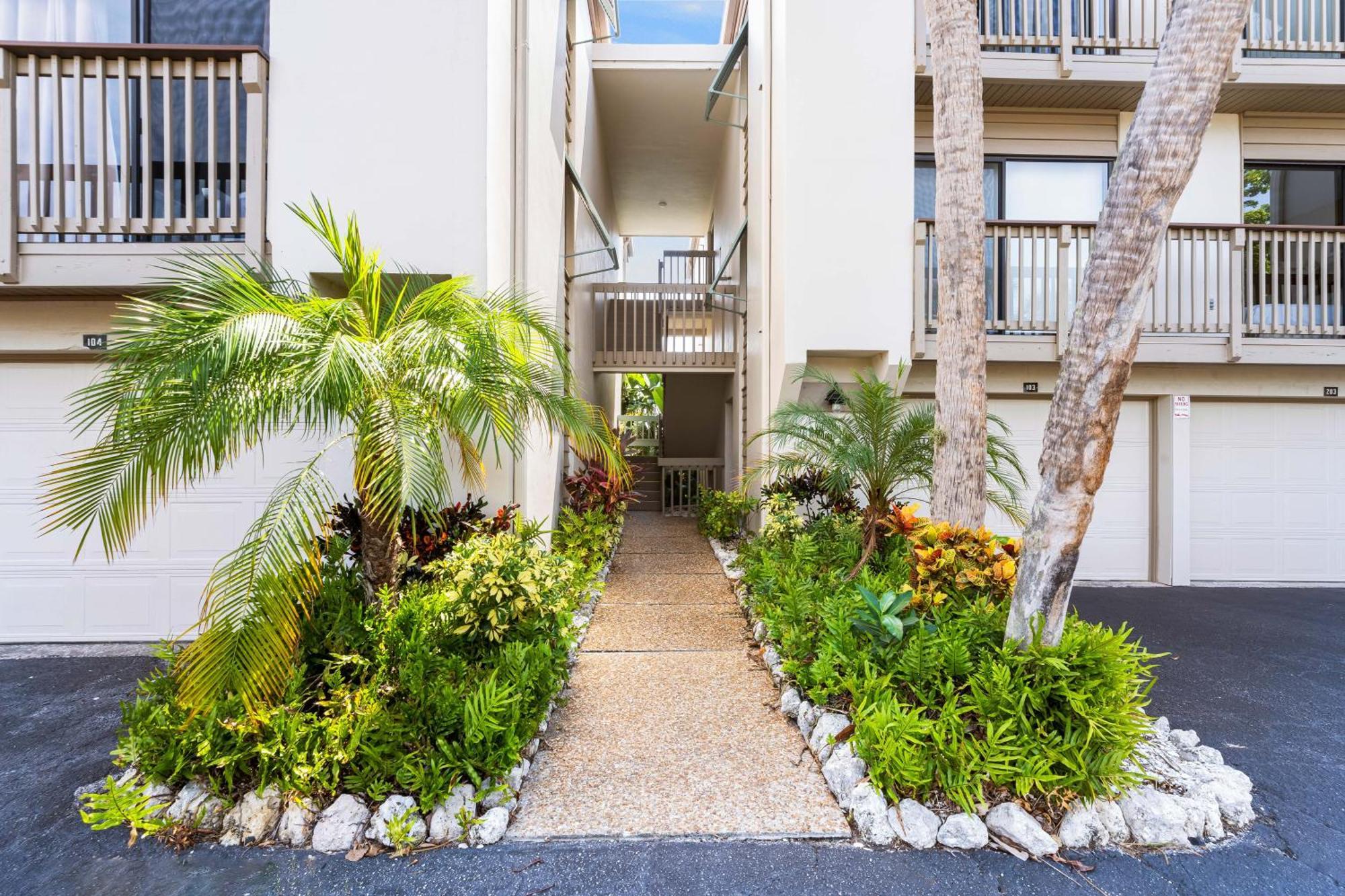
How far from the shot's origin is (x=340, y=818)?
2.64m

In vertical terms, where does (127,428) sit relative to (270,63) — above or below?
below

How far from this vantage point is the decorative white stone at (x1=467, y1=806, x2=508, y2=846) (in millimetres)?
2604

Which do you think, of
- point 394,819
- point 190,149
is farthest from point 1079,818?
point 190,149

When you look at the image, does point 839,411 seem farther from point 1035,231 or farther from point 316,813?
point 316,813

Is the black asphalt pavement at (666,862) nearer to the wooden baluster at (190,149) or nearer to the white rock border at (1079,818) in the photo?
the white rock border at (1079,818)

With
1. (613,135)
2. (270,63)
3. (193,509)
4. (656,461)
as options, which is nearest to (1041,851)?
(193,509)

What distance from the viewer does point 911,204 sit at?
6207 millimetres

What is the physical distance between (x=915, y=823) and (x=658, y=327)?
8606 millimetres

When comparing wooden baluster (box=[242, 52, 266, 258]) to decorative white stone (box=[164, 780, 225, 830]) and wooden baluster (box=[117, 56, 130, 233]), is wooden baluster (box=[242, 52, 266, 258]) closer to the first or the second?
wooden baluster (box=[117, 56, 130, 233])

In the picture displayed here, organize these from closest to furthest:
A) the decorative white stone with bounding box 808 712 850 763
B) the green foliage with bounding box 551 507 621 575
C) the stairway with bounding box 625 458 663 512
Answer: the decorative white stone with bounding box 808 712 850 763 → the green foliage with bounding box 551 507 621 575 → the stairway with bounding box 625 458 663 512

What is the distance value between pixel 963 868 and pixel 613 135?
11457 mm

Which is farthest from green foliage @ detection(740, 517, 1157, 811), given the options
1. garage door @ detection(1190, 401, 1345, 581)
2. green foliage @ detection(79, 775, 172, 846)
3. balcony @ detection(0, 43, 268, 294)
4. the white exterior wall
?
garage door @ detection(1190, 401, 1345, 581)

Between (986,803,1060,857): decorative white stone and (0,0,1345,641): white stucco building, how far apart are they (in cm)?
367

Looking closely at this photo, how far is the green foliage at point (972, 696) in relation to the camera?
2.73m
